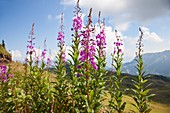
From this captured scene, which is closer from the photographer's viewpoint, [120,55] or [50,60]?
[120,55]

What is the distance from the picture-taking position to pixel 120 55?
356 inches

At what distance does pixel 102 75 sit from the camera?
8.65 metres

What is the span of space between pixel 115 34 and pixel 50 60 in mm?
3982

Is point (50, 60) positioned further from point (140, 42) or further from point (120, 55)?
point (140, 42)

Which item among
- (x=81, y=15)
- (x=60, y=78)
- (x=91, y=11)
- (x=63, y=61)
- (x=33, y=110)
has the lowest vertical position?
(x=33, y=110)

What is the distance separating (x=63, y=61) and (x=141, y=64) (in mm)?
2948

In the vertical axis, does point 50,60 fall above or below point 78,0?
below

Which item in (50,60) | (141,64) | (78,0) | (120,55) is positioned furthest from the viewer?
(50,60)

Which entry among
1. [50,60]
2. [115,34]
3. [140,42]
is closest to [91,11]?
[140,42]

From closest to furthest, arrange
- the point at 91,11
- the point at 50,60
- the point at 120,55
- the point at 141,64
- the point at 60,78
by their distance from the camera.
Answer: the point at 91,11 → the point at 141,64 → the point at 60,78 → the point at 120,55 → the point at 50,60

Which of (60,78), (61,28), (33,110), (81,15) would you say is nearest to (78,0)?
(81,15)

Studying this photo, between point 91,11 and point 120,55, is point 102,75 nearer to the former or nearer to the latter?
point 120,55

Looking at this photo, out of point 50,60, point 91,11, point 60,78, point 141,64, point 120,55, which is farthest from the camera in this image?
point 50,60

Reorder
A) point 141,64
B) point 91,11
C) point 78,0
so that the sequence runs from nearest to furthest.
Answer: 1. point 91,11
2. point 78,0
3. point 141,64
